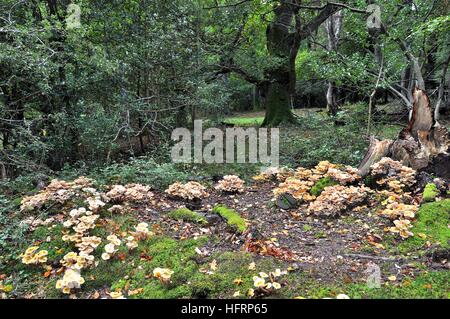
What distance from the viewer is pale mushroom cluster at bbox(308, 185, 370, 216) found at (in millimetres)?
5141

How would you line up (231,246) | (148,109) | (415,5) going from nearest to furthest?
(231,246) < (148,109) < (415,5)

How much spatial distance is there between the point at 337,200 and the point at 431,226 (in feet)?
4.18

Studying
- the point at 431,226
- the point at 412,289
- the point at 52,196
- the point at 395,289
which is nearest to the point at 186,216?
the point at 52,196

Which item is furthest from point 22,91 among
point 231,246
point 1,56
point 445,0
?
point 445,0

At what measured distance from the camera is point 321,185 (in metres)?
6.07

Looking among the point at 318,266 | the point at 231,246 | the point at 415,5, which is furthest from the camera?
the point at 415,5

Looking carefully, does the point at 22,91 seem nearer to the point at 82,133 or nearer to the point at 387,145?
the point at 82,133

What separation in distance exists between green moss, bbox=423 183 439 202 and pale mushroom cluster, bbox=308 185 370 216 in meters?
0.81

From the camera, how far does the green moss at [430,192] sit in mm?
4934

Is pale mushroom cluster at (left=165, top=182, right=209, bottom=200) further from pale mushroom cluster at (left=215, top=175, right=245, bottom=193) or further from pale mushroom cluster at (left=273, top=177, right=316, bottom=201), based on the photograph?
pale mushroom cluster at (left=273, top=177, right=316, bottom=201)

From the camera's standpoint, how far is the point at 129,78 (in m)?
8.89

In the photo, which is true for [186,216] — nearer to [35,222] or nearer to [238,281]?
[238,281]

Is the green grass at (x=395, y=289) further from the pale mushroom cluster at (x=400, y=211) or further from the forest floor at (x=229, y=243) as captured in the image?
the pale mushroom cluster at (x=400, y=211)
